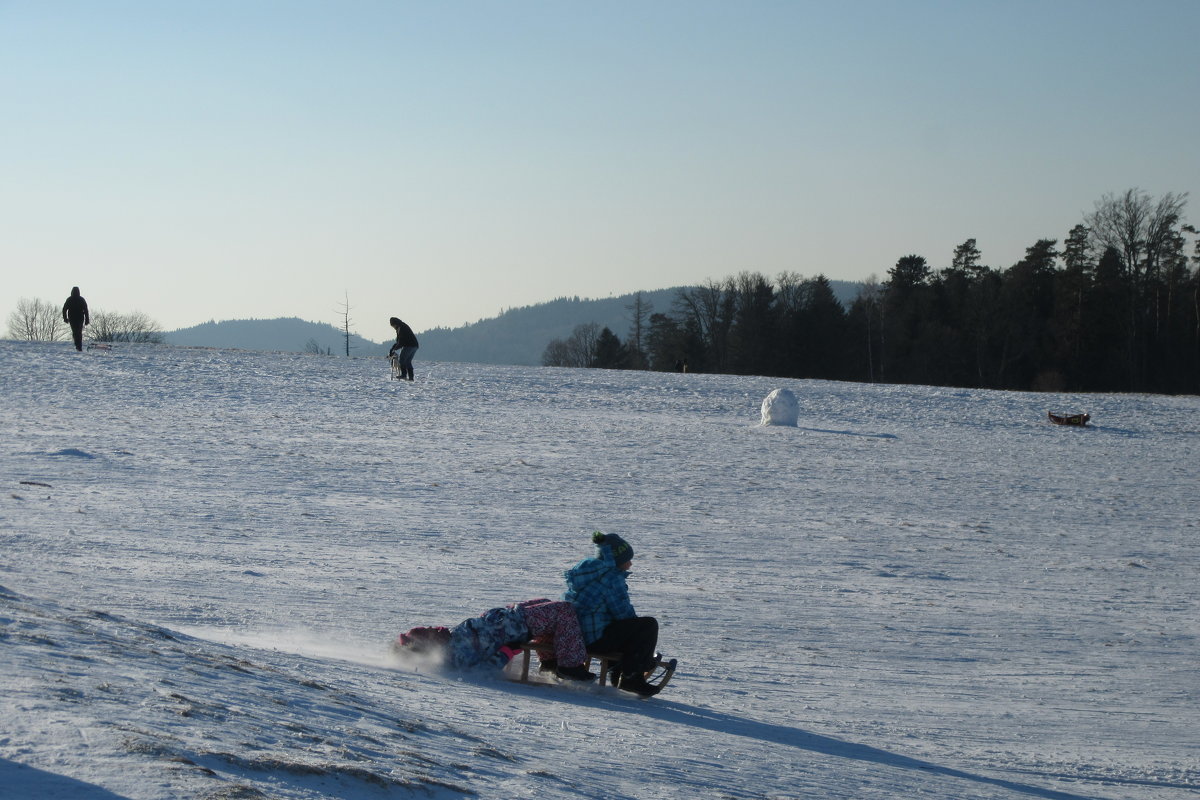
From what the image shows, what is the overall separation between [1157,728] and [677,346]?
3062 inches

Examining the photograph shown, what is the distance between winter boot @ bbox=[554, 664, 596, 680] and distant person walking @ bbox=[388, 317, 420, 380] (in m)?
23.5

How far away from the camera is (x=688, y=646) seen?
9109 mm

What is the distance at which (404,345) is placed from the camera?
31.3 meters

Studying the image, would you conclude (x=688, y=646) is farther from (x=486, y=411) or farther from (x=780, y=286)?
(x=780, y=286)

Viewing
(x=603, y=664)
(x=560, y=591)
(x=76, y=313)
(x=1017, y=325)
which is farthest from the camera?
(x=1017, y=325)

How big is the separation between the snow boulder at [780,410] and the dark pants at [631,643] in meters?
18.9

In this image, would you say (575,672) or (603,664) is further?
(603,664)

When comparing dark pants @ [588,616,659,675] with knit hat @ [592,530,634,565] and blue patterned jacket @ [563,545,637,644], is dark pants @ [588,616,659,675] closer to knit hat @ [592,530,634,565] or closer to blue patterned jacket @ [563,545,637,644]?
blue patterned jacket @ [563,545,637,644]

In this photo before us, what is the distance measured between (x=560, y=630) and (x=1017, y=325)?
6674cm

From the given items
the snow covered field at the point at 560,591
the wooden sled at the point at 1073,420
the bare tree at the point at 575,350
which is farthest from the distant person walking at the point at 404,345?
the bare tree at the point at 575,350

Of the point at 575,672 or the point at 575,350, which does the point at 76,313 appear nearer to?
the point at 575,672

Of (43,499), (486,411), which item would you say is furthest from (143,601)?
(486,411)

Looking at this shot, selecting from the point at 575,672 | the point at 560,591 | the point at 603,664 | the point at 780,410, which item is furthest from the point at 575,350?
the point at 575,672

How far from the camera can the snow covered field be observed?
5.15 meters
